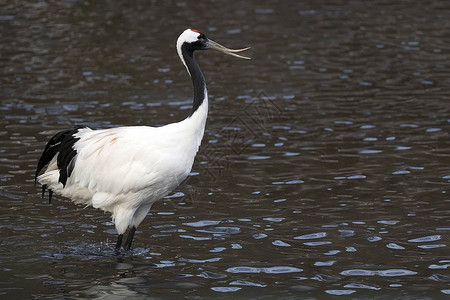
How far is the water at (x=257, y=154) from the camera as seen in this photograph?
8.33m

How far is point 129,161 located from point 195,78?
3.52 feet

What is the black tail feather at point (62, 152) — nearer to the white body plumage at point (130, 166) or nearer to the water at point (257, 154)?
the white body plumage at point (130, 166)

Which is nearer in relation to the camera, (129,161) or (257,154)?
(129,161)

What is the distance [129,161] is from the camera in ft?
28.7

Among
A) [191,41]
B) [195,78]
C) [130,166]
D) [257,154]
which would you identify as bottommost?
[257,154]

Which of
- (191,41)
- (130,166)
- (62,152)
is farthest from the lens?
(62,152)

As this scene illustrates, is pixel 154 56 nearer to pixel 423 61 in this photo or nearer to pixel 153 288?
pixel 423 61

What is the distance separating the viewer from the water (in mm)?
8328

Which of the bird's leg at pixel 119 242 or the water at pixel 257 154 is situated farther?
the bird's leg at pixel 119 242

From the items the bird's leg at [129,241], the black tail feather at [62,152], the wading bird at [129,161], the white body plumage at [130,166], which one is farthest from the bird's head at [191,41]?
the bird's leg at [129,241]

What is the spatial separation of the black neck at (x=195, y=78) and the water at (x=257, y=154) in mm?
1561

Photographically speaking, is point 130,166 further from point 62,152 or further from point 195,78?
point 195,78

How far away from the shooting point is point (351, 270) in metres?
8.27

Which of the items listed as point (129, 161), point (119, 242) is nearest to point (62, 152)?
point (129, 161)
